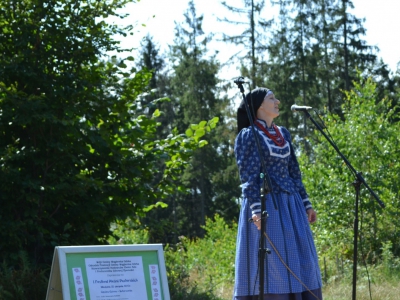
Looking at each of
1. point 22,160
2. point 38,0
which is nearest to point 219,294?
point 22,160

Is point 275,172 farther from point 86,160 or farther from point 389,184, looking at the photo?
point 389,184

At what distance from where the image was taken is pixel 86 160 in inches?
313

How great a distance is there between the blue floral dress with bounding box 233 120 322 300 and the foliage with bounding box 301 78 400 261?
5794 millimetres

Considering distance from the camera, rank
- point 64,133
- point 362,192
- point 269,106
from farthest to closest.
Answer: point 362,192 → point 64,133 → point 269,106

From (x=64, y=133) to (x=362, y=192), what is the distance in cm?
516

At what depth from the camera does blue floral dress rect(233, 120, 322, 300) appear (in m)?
5.17

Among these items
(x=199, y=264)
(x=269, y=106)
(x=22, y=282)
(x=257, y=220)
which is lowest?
(x=199, y=264)

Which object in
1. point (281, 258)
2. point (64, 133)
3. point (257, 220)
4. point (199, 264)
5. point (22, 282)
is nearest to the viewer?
point (257, 220)

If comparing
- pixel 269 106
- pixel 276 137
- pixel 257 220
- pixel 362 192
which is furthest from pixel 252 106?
pixel 362 192

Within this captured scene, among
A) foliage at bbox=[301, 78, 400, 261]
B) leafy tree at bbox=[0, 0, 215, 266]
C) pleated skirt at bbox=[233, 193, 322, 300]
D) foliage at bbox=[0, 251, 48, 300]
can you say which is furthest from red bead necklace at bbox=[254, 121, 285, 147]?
foliage at bbox=[301, 78, 400, 261]

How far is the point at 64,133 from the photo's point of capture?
7551 mm

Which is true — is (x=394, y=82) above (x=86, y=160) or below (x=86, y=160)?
above

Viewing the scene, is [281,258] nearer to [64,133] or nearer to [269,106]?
[269,106]

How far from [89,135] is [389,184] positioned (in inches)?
220
